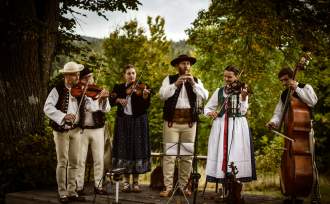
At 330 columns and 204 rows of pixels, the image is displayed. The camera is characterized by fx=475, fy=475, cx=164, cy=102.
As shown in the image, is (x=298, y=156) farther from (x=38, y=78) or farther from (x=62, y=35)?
(x=62, y=35)

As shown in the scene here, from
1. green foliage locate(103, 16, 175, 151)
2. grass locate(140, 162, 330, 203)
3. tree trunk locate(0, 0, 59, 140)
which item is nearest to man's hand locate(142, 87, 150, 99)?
tree trunk locate(0, 0, 59, 140)

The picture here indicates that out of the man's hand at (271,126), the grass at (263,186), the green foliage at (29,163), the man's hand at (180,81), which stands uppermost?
the man's hand at (180,81)

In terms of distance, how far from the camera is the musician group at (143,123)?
6527mm

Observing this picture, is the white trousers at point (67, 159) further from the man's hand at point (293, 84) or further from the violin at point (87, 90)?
the man's hand at point (293, 84)

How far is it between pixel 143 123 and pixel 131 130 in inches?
8.8

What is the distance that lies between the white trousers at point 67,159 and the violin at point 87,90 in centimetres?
55

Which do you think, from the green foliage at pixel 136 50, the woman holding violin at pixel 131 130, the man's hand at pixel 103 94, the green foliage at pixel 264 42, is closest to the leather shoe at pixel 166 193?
the woman holding violin at pixel 131 130

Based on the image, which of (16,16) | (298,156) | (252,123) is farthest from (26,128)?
(252,123)

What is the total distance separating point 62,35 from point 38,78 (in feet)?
5.35

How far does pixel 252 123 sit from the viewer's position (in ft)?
50.0

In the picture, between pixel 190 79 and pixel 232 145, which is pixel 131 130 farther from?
pixel 232 145

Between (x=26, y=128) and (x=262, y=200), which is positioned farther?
(x=26, y=128)

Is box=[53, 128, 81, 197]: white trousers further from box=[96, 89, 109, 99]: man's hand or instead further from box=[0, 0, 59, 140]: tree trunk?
box=[0, 0, 59, 140]: tree trunk

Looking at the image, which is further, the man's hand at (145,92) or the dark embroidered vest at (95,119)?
the man's hand at (145,92)
